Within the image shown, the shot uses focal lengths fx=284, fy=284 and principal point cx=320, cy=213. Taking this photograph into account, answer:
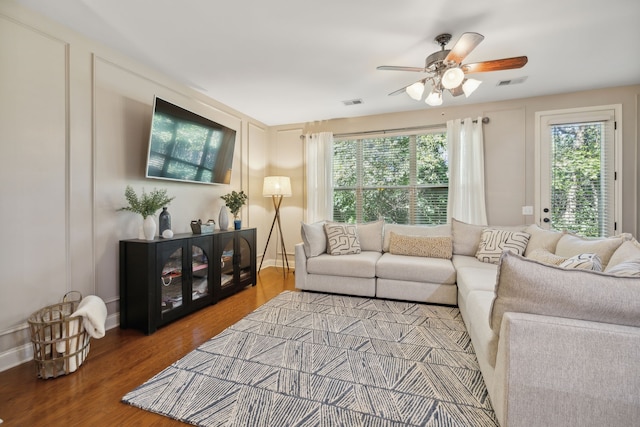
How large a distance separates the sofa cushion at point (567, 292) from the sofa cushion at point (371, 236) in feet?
8.42

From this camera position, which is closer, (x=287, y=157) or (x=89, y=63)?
(x=89, y=63)

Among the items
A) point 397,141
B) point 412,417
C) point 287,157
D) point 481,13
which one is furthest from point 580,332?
point 287,157

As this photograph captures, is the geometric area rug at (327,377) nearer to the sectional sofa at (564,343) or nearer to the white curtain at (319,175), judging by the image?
the sectional sofa at (564,343)

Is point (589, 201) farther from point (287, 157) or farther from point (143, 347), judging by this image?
point (143, 347)

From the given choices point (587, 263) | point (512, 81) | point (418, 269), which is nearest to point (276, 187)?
point (418, 269)

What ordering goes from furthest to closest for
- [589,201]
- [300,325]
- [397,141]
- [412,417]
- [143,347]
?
[397,141] < [589,201] < [300,325] < [143,347] < [412,417]

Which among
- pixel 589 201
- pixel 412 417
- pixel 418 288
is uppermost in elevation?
pixel 589 201

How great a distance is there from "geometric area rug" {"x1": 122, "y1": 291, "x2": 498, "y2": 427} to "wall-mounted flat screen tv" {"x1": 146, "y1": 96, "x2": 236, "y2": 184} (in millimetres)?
1713

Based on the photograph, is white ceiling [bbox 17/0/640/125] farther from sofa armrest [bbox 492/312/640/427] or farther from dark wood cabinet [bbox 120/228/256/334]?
sofa armrest [bbox 492/312/640/427]

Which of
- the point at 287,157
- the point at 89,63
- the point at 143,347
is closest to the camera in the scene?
the point at 143,347

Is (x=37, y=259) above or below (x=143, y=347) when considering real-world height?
above

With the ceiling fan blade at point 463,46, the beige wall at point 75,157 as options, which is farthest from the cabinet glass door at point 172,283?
the ceiling fan blade at point 463,46

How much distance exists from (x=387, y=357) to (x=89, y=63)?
331 cm

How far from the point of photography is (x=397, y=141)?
432cm
